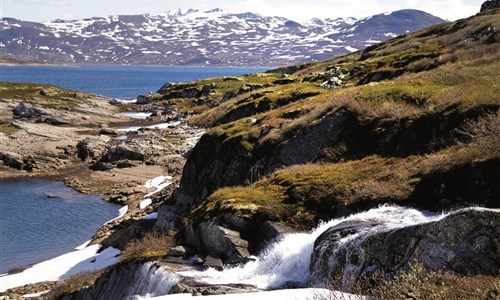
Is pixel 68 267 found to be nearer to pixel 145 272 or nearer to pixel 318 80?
pixel 145 272

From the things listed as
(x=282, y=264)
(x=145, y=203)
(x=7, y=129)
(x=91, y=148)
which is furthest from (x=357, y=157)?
(x=7, y=129)

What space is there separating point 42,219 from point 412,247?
47013mm

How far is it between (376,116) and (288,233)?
1245cm

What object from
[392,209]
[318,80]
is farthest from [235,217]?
[318,80]

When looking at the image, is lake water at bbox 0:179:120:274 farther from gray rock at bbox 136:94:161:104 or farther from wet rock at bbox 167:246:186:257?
gray rock at bbox 136:94:161:104

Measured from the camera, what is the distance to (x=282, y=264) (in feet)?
72.0

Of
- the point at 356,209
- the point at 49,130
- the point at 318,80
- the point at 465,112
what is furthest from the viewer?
the point at 49,130

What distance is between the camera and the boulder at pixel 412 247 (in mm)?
14578

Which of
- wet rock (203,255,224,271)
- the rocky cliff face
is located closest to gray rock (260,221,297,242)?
the rocky cliff face

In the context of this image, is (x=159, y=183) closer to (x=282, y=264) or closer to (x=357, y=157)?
(x=357, y=157)

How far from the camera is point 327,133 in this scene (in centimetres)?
3456

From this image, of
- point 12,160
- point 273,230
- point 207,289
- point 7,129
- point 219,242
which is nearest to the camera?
point 207,289

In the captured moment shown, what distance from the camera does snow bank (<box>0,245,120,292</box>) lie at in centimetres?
3722

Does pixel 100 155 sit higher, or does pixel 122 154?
pixel 122 154
